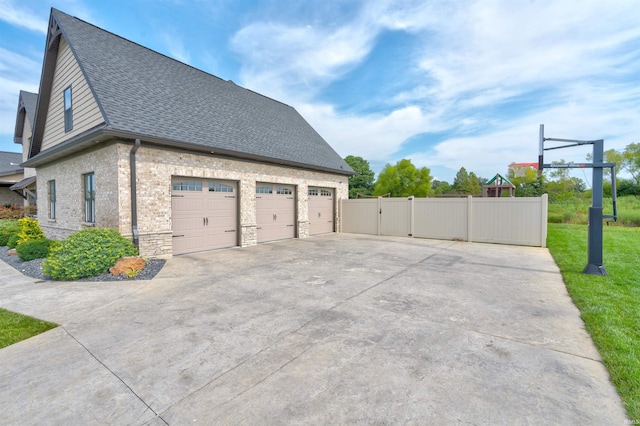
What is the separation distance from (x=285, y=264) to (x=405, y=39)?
1040 cm

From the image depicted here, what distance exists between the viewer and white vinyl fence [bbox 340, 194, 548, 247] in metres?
10.8

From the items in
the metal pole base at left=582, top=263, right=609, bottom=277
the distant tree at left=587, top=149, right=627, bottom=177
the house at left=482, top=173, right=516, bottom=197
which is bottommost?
the metal pole base at left=582, top=263, right=609, bottom=277

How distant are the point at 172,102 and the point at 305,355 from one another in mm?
10318

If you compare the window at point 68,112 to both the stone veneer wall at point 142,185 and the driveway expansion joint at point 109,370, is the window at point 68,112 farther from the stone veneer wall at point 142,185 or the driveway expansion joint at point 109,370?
the driveway expansion joint at point 109,370

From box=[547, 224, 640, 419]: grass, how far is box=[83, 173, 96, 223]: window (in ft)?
39.7

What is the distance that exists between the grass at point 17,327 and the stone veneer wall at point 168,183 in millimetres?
3893

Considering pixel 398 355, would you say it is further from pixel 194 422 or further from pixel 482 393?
pixel 194 422

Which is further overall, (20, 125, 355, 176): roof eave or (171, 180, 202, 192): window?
(171, 180, 202, 192): window

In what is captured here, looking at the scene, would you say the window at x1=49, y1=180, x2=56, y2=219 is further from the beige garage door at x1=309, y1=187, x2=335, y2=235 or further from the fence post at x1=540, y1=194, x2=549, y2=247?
the fence post at x1=540, y1=194, x2=549, y2=247

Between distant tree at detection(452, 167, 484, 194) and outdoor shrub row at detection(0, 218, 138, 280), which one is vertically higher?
distant tree at detection(452, 167, 484, 194)

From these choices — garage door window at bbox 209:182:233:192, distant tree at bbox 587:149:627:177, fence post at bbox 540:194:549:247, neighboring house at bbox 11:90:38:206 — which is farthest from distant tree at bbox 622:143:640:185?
neighboring house at bbox 11:90:38:206

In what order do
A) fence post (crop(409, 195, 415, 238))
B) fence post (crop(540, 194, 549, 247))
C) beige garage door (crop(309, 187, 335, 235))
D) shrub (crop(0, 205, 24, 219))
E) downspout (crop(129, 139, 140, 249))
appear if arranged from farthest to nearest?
shrub (crop(0, 205, 24, 219))
beige garage door (crop(309, 187, 335, 235))
fence post (crop(409, 195, 415, 238))
fence post (crop(540, 194, 549, 247))
downspout (crop(129, 139, 140, 249))

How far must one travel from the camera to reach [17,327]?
3.90m

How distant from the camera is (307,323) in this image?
3.93m
